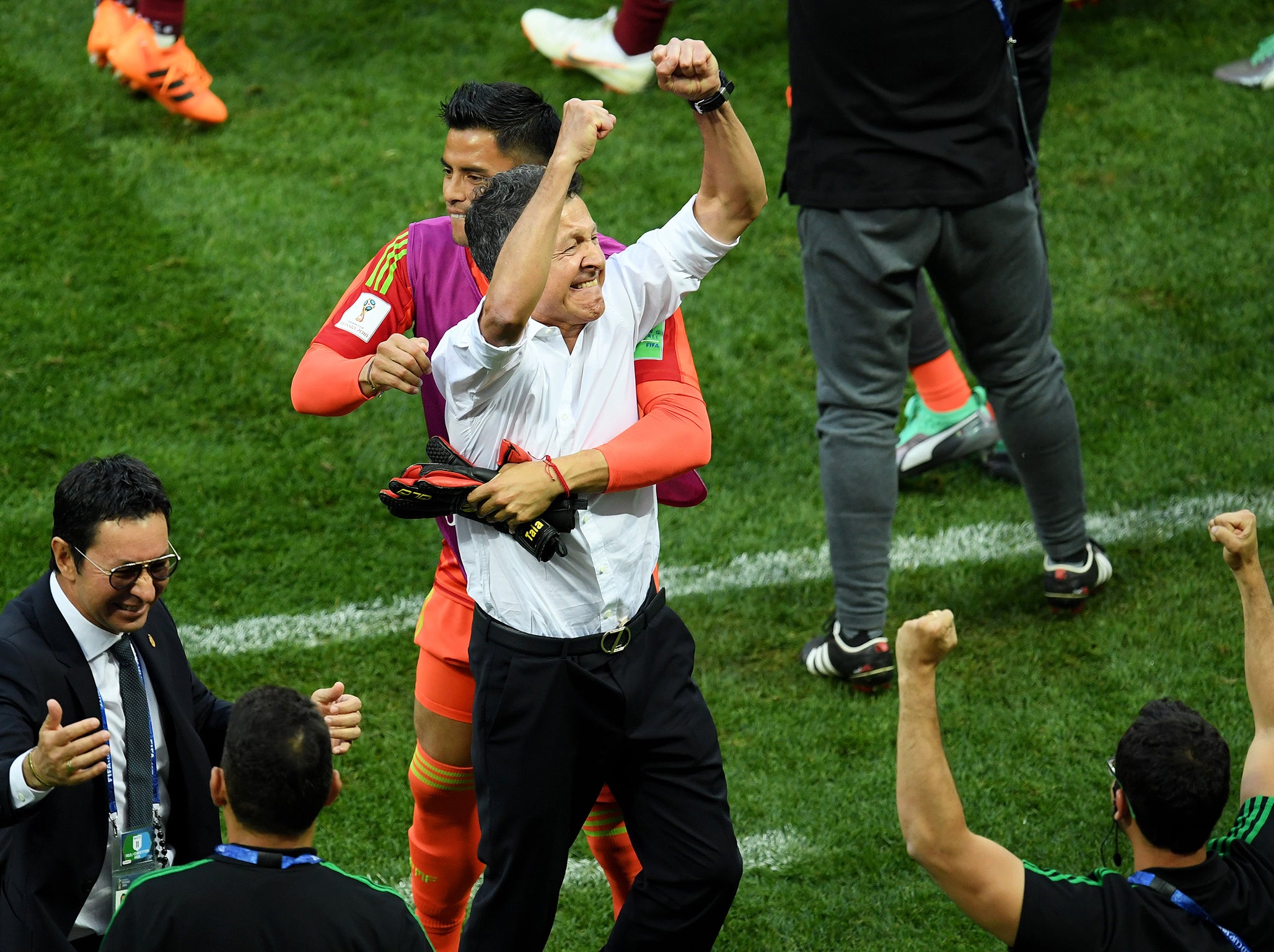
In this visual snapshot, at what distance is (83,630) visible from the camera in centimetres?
307

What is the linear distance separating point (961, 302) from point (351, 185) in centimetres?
383

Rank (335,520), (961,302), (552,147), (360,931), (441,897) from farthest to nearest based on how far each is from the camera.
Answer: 1. (335,520)
2. (961,302)
3. (441,897)
4. (552,147)
5. (360,931)

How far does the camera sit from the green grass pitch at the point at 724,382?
436 centimetres

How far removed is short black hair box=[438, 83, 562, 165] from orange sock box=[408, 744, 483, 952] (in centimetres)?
143

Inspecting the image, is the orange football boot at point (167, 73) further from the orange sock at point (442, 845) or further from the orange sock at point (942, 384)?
the orange sock at point (442, 845)

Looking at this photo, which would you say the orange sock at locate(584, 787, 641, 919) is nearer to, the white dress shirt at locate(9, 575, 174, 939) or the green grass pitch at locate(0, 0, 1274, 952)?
the green grass pitch at locate(0, 0, 1274, 952)

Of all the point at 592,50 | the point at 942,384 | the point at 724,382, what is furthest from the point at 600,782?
the point at 592,50

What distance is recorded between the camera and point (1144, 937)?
2.53 metres

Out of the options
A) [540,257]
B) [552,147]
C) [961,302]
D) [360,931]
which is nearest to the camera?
[360,931]

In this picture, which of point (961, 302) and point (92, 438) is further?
point (92, 438)

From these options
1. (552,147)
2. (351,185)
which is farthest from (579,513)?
(351,185)

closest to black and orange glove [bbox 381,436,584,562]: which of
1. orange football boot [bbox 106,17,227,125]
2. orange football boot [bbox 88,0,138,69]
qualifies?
orange football boot [bbox 106,17,227,125]

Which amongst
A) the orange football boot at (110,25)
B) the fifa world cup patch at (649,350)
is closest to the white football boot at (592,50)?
the orange football boot at (110,25)

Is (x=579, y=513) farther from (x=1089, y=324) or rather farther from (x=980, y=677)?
(x=1089, y=324)
